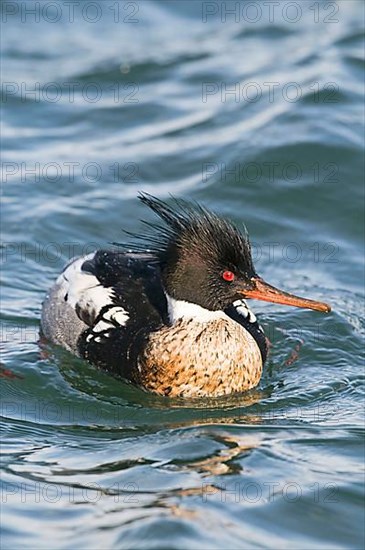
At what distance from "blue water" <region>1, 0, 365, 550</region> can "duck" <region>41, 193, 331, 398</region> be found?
0.50ft

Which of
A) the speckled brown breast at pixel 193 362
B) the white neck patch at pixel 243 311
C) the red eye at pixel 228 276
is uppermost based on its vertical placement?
the red eye at pixel 228 276

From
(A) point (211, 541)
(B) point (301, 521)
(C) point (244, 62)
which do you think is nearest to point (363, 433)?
(B) point (301, 521)

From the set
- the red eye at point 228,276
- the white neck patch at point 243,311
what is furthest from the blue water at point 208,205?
the red eye at point 228,276

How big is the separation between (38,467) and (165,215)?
1.87m

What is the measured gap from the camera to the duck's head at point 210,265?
768 centimetres

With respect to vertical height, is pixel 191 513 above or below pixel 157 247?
below

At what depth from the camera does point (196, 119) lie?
13.1 metres

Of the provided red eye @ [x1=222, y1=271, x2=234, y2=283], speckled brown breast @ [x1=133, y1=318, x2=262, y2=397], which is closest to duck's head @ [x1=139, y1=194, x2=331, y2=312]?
red eye @ [x1=222, y1=271, x2=234, y2=283]

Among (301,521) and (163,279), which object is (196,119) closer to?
(163,279)

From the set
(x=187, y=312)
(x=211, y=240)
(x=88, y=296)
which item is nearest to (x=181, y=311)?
(x=187, y=312)

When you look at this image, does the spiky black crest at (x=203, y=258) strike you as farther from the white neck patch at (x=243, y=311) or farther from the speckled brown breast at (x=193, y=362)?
the white neck patch at (x=243, y=311)

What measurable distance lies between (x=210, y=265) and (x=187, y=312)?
407 millimetres

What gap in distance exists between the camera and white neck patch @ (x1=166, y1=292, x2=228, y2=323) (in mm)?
7949

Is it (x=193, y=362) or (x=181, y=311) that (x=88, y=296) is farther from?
(x=193, y=362)
